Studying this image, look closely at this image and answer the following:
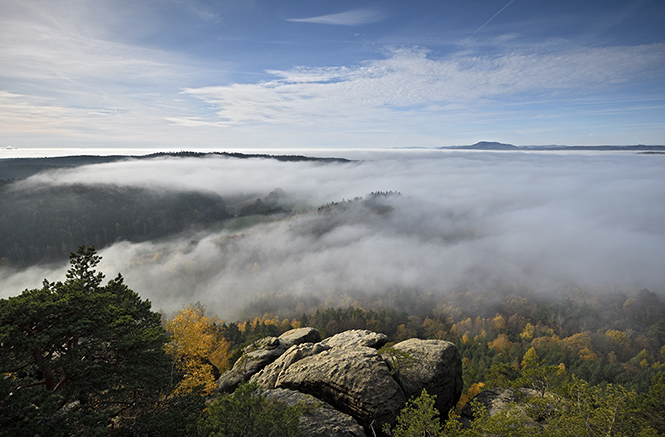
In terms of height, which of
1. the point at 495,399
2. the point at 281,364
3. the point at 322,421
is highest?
the point at 322,421

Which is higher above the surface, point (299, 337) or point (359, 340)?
point (359, 340)

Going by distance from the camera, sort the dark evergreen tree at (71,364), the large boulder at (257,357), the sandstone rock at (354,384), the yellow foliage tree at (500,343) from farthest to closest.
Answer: the yellow foliage tree at (500,343) < the large boulder at (257,357) < the sandstone rock at (354,384) < the dark evergreen tree at (71,364)

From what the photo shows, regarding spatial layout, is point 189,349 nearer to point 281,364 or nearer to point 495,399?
point 281,364

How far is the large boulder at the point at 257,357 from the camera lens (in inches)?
1222

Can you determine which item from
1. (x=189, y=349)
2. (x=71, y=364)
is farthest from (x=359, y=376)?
(x=71, y=364)

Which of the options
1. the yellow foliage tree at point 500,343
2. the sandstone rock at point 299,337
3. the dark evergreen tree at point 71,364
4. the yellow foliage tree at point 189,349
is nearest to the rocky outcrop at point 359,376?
the yellow foliage tree at point 189,349

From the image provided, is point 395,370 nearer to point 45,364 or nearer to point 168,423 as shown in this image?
point 168,423

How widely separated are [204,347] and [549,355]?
114 meters

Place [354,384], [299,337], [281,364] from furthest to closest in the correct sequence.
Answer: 1. [299,337]
2. [281,364]
3. [354,384]

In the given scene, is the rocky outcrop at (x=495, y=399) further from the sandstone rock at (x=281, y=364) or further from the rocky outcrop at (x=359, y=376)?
the sandstone rock at (x=281, y=364)

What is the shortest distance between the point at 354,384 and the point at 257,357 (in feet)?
48.8

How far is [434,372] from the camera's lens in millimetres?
26234

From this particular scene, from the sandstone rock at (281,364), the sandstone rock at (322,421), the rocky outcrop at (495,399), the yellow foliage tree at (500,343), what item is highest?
the sandstone rock at (322,421)

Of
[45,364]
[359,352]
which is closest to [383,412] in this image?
[359,352]
